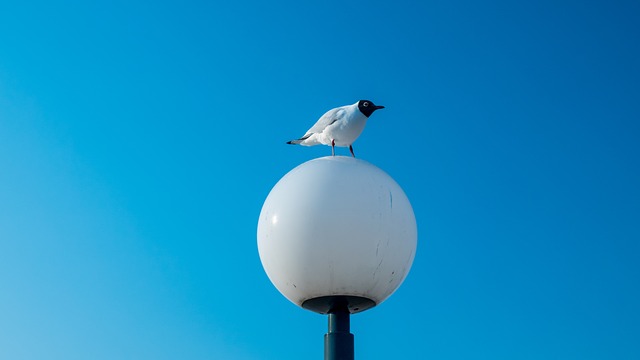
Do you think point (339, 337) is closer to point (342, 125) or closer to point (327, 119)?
point (342, 125)

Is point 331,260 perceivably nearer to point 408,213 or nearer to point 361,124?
point 408,213

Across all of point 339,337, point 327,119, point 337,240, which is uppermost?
point 327,119

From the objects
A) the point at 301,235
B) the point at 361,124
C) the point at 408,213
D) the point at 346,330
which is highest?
the point at 361,124

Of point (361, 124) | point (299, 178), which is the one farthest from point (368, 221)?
point (361, 124)

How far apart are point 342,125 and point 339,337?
2.10 meters

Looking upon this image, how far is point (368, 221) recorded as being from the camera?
4516 mm

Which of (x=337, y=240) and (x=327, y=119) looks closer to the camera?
(x=337, y=240)

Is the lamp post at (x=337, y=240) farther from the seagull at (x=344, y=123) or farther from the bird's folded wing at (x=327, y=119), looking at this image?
the bird's folded wing at (x=327, y=119)

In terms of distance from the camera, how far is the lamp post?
4477mm

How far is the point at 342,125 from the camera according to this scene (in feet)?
20.3

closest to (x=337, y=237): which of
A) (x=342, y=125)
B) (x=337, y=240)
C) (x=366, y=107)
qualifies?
(x=337, y=240)

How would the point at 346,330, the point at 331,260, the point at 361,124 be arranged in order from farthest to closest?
the point at 361,124 → the point at 346,330 → the point at 331,260

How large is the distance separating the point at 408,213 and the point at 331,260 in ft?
2.26

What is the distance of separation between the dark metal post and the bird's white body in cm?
190
